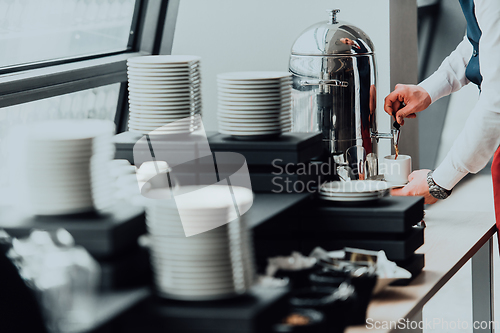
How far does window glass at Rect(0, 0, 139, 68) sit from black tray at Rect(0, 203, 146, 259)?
1.08 meters

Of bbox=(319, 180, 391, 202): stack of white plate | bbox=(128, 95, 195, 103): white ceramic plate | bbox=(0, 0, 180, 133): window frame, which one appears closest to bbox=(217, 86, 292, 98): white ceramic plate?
bbox=(128, 95, 195, 103): white ceramic plate

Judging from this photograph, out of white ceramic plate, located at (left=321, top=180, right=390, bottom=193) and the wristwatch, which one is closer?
white ceramic plate, located at (left=321, top=180, right=390, bottom=193)

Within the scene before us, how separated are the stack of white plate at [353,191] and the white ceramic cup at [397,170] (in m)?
0.41

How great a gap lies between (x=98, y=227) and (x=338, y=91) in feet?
3.01

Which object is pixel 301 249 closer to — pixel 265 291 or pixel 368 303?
pixel 368 303

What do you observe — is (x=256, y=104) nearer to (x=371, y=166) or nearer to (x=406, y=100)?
(x=371, y=166)

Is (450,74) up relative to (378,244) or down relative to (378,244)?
up

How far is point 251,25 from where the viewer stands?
7.41 ft

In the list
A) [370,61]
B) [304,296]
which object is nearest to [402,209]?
[304,296]

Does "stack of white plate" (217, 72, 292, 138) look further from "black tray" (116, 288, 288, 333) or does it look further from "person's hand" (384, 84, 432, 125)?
"person's hand" (384, 84, 432, 125)

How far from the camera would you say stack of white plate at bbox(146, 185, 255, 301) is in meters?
0.81

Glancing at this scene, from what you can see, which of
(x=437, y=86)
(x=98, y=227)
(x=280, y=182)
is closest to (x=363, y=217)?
(x=280, y=182)

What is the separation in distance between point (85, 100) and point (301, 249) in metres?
1.27

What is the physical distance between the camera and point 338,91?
5.21 feet
